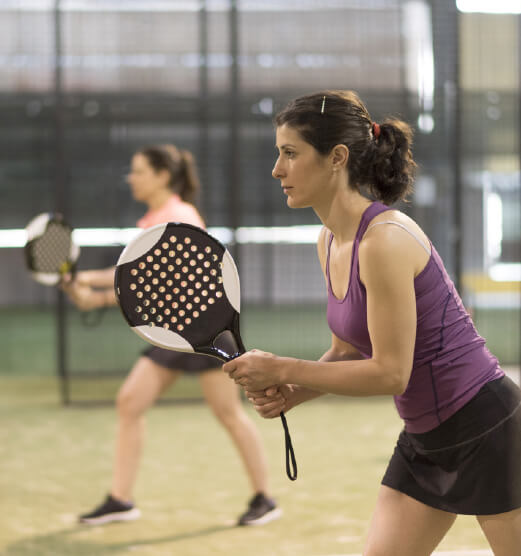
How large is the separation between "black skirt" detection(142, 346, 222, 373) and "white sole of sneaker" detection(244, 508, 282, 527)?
64cm

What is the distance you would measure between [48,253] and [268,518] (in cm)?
146

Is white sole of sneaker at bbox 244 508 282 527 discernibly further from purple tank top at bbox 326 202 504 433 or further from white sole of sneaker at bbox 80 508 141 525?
purple tank top at bbox 326 202 504 433

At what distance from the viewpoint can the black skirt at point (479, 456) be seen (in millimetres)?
1741

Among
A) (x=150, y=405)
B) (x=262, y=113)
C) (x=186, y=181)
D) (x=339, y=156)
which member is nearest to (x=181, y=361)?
(x=150, y=405)

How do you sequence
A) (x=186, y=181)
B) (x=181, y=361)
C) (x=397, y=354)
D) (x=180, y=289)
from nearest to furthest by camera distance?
(x=397, y=354) < (x=180, y=289) < (x=181, y=361) < (x=186, y=181)

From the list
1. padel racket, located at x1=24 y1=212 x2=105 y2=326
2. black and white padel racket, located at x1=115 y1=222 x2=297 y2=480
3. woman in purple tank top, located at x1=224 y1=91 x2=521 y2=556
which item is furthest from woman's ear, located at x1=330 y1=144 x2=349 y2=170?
padel racket, located at x1=24 y1=212 x2=105 y2=326

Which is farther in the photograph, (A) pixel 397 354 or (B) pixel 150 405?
(B) pixel 150 405

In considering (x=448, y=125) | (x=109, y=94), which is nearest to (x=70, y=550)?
(x=109, y=94)

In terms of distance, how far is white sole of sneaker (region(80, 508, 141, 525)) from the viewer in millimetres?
3422

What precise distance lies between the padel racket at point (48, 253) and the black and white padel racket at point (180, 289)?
1993 mm

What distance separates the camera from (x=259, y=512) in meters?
3.43

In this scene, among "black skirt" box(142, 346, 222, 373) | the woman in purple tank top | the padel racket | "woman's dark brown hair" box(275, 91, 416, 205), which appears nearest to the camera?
the woman in purple tank top

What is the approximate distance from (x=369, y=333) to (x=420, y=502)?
1.45 feet

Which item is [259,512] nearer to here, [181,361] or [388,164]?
[181,361]
